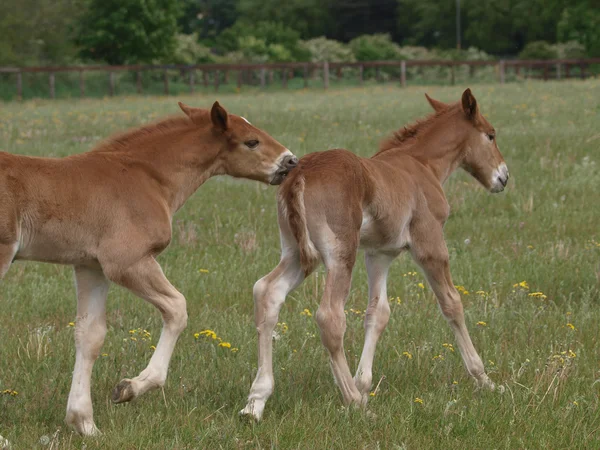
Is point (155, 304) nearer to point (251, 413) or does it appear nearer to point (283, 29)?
point (251, 413)

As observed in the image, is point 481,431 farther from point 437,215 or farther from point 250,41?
point 250,41

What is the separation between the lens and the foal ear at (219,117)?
4.77 m

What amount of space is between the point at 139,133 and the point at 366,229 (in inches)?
51.2

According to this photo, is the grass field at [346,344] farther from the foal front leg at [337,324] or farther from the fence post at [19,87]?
the fence post at [19,87]

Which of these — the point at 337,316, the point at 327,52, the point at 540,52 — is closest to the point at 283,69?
the point at 327,52

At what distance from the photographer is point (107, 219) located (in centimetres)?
434

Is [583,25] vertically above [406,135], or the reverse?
[406,135]

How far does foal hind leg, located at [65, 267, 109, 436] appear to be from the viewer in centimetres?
428

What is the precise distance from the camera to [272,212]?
32.8 feet

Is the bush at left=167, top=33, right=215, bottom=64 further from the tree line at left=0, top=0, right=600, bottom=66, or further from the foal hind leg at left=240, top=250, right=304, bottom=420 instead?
the foal hind leg at left=240, top=250, right=304, bottom=420

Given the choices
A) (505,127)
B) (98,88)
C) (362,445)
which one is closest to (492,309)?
(362,445)

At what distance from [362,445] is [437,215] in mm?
1637

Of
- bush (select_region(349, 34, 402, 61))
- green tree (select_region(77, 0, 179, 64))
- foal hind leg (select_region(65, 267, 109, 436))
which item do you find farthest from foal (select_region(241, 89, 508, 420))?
bush (select_region(349, 34, 402, 61))

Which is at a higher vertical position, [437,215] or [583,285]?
[437,215]
